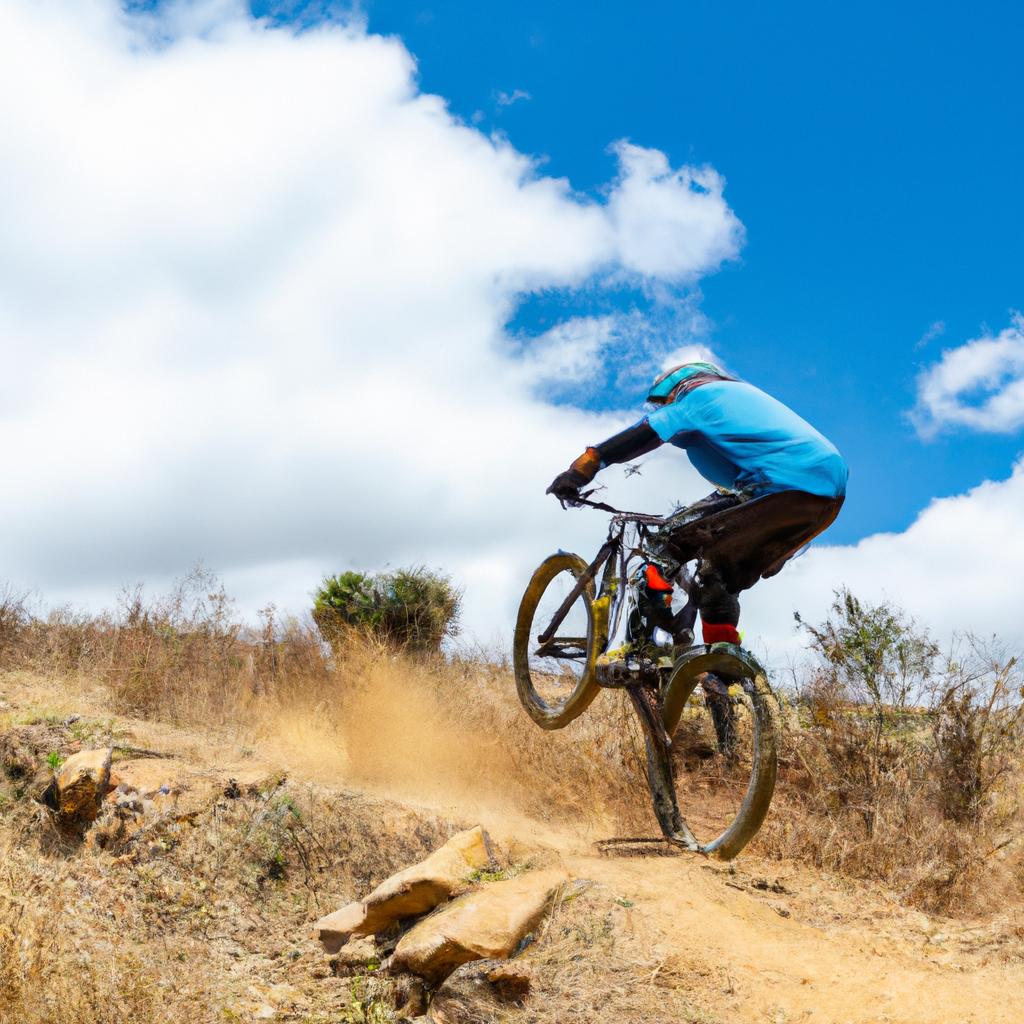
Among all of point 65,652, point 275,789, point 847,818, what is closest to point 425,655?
point 65,652

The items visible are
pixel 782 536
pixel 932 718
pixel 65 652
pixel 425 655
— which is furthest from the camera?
pixel 425 655

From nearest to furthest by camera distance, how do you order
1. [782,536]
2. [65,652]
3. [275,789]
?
1. [782,536]
2. [275,789]
3. [65,652]

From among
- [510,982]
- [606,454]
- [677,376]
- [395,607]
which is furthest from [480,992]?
[395,607]

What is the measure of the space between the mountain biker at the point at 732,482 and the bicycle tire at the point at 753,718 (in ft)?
0.99

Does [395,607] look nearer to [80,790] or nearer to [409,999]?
[80,790]

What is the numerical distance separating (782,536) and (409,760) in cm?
422

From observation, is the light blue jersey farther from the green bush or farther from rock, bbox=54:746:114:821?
the green bush

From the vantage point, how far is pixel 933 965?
4.86 metres

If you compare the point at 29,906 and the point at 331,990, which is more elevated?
the point at 29,906

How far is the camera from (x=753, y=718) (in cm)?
546

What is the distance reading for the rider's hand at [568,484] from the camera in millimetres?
6730

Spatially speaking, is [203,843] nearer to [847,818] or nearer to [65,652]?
[847,818]

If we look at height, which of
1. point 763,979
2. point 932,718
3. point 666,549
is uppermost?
point 666,549

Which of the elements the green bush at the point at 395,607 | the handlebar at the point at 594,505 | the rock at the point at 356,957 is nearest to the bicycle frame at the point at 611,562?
the handlebar at the point at 594,505
